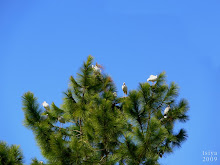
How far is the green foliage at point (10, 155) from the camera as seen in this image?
4.80 metres

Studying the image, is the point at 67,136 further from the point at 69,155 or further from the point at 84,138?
the point at 69,155

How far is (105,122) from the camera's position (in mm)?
4641

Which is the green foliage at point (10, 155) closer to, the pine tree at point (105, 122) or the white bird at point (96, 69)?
the pine tree at point (105, 122)

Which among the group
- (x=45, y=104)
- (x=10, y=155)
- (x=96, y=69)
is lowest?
(x=10, y=155)

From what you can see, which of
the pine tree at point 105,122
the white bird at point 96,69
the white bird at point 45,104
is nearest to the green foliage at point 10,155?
the pine tree at point 105,122

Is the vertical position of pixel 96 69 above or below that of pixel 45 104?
above

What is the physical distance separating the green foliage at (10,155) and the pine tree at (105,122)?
32cm

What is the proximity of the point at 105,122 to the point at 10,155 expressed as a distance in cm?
146

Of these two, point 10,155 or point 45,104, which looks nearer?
point 10,155

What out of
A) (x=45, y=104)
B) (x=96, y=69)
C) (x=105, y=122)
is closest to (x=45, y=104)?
(x=45, y=104)

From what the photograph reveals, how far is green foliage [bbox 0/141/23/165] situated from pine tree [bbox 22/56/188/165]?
32 centimetres

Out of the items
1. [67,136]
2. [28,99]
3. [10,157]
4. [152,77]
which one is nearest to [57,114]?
[67,136]

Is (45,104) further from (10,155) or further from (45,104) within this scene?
(10,155)

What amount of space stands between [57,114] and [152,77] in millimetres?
1896
